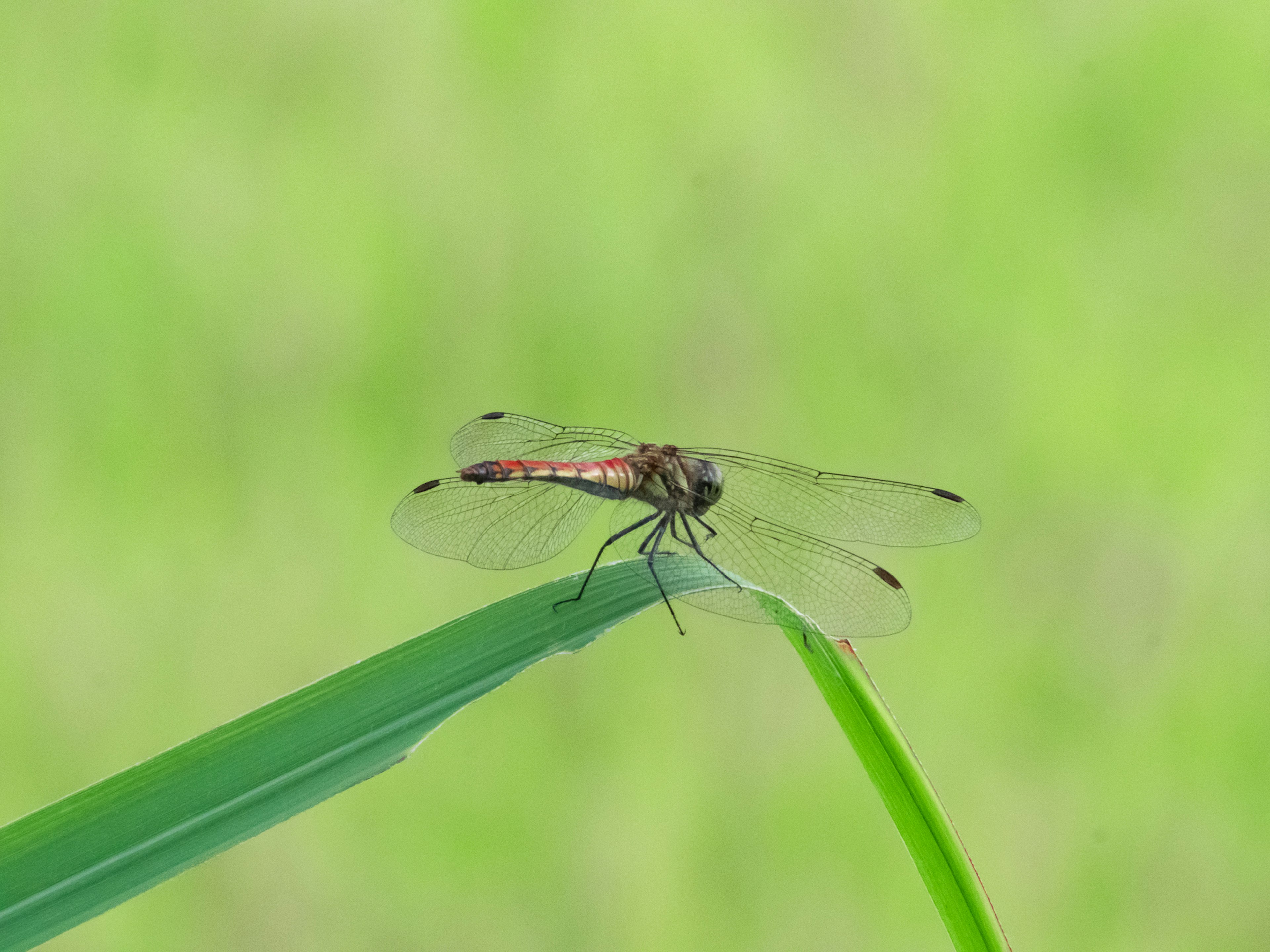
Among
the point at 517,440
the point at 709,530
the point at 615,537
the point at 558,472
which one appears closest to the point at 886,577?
the point at 709,530

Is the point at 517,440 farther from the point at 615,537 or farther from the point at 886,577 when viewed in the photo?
the point at 886,577

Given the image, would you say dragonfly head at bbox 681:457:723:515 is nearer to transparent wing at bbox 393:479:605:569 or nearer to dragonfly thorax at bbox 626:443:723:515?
dragonfly thorax at bbox 626:443:723:515

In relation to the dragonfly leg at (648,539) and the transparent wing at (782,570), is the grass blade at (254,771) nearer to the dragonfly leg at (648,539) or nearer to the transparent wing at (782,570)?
the transparent wing at (782,570)

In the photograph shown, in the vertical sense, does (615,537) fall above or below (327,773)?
above

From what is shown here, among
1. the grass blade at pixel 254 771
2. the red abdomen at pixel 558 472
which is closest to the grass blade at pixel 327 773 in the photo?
the grass blade at pixel 254 771

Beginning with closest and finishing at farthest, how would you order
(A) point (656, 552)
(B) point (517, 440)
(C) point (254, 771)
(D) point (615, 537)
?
(C) point (254, 771) < (A) point (656, 552) < (D) point (615, 537) < (B) point (517, 440)

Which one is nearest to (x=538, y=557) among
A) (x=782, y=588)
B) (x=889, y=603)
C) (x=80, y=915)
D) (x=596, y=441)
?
(x=596, y=441)

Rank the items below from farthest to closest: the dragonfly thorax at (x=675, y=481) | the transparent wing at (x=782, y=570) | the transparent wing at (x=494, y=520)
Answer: the dragonfly thorax at (x=675, y=481)
the transparent wing at (x=494, y=520)
the transparent wing at (x=782, y=570)

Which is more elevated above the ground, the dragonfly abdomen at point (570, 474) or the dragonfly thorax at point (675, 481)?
the dragonfly abdomen at point (570, 474)
